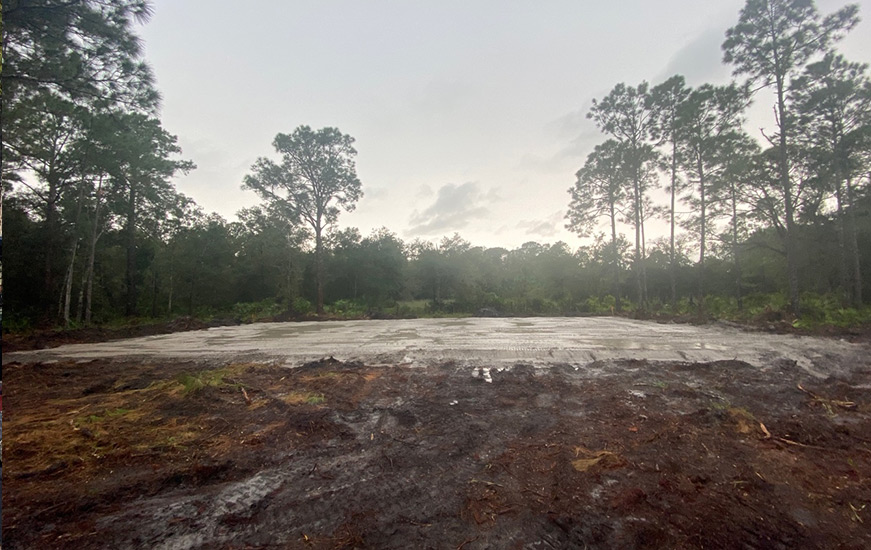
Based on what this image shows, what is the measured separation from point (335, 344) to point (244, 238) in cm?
2320

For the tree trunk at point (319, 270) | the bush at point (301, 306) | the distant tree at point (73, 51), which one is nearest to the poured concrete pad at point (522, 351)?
the distant tree at point (73, 51)

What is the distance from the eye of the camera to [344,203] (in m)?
21.9

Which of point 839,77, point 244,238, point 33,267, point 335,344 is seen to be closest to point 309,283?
point 244,238

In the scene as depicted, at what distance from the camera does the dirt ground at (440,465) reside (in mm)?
1989

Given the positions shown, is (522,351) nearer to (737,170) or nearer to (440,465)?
(440,465)

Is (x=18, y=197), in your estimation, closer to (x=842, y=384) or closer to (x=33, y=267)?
(x=33, y=267)

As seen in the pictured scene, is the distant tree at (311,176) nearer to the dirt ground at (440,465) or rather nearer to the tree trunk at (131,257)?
the tree trunk at (131,257)

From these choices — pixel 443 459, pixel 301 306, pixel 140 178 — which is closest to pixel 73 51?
pixel 443 459

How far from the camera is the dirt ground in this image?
199 centimetres

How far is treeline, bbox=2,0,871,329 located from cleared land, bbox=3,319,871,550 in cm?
554

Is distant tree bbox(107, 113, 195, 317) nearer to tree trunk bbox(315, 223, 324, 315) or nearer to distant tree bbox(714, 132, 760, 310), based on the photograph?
tree trunk bbox(315, 223, 324, 315)

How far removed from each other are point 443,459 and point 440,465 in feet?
0.30

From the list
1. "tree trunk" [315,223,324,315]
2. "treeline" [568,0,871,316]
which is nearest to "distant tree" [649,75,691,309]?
"treeline" [568,0,871,316]

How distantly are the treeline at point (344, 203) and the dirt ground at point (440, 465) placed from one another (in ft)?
19.2
